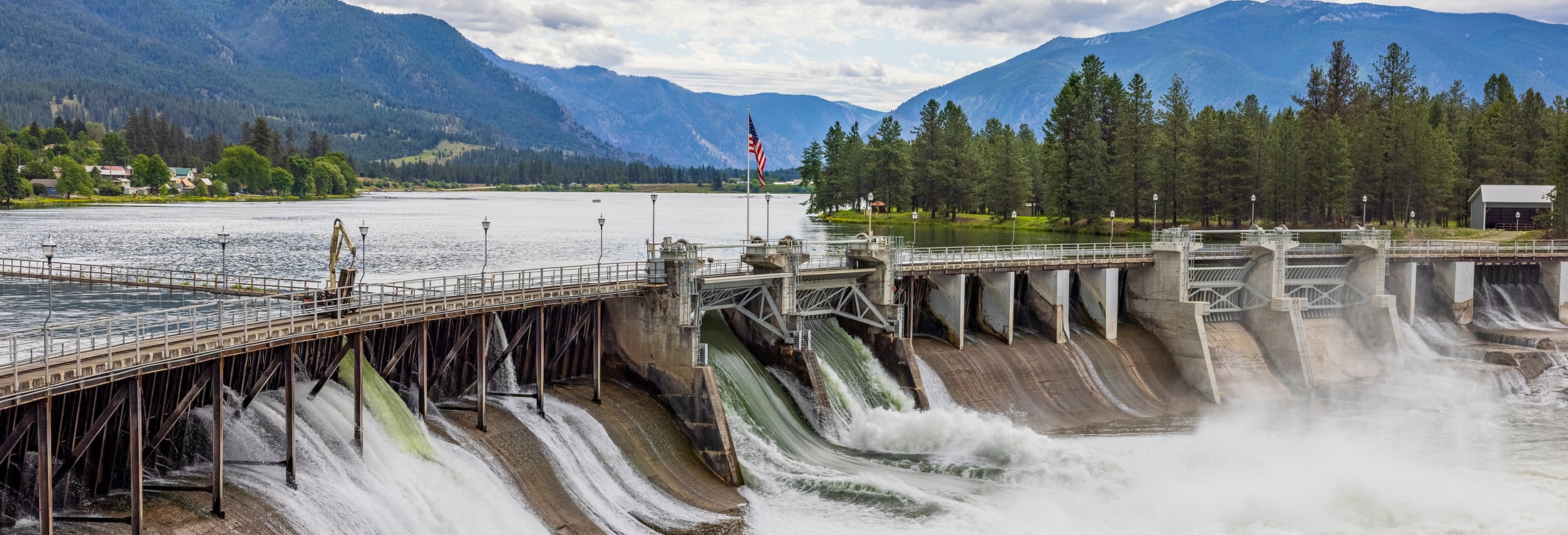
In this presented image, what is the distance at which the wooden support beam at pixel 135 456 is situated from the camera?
23922 mm

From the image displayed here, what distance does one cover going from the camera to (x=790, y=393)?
157 ft

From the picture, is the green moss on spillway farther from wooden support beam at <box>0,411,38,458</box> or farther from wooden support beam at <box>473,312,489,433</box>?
wooden support beam at <box>0,411,38,458</box>

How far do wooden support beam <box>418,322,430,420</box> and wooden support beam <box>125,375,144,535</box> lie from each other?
32.3 feet

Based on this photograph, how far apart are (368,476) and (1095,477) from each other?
2483 cm

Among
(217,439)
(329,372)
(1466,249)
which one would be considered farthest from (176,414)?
(1466,249)

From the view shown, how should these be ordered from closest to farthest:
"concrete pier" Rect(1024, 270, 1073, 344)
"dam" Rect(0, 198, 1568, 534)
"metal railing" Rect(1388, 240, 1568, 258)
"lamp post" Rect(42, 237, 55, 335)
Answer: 1. "lamp post" Rect(42, 237, 55, 335)
2. "dam" Rect(0, 198, 1568, 534)
3. "concrete pier" Rect(1024, 270, 1073, 344)
4. "metal railing" Rect(1388, 240, 1568, 258)

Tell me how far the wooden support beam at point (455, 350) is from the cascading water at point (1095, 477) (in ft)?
31.1

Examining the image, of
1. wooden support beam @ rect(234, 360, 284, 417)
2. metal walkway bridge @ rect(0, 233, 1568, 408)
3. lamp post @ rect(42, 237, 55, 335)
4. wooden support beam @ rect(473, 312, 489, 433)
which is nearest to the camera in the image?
lamp post @ rect(42, 237, 55, 335)

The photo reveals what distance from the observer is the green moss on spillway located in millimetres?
32312

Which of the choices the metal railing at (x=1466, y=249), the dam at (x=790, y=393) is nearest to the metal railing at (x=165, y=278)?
the dam at (x=790, y=393)

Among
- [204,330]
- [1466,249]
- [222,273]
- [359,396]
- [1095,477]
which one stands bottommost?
[1095,477]

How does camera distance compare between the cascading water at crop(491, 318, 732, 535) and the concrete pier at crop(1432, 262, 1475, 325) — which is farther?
the concrete pier at crop(1432, 262, 1475, 325)

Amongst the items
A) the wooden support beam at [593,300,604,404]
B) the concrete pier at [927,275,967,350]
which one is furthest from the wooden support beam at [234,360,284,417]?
the concrete pier at [927,275,967,350]

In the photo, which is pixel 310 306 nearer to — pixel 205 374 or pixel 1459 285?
pixel 205 374
